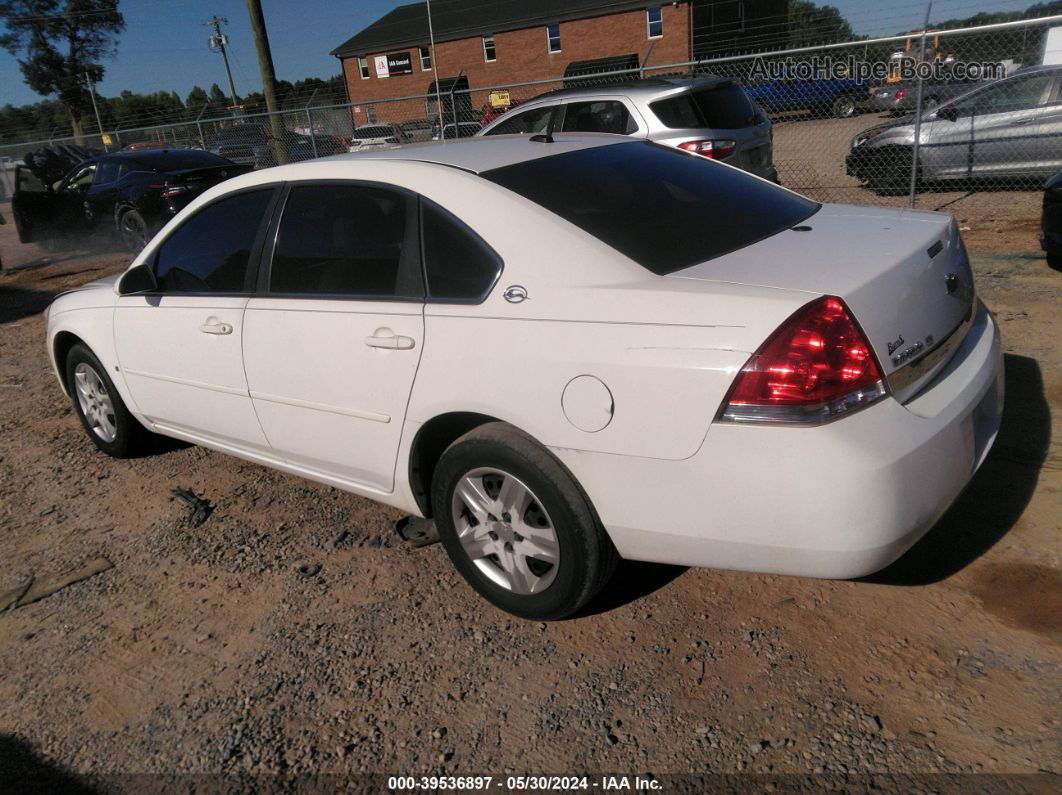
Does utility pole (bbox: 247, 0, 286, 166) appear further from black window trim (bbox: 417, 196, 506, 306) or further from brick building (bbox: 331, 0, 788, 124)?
brick building (bbox: 331, 0, 788, 124)

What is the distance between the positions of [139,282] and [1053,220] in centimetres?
594

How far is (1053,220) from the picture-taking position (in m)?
5.83

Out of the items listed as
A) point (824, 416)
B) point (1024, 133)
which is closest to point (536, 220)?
point (824, 416)

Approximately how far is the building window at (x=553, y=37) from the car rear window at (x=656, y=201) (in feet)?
134

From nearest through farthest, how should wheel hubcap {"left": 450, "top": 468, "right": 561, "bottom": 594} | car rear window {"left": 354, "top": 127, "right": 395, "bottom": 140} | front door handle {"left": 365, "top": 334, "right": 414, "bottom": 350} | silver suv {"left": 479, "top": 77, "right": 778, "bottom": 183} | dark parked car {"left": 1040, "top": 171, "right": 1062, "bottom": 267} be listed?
wheel hubcap {"left": 450, "top": 468, "right": 561, "bottom": 594}
front door handle {"left": 365, "top": 334, "right": 414, "bottom": 350}
dark parked car {"left": 1040, "top": 171, "right": 1062, "bottom": 267}
silver suv {"left": 479, "top": 77, "right": 778, "bottom": 183}
car rear window {"left": 354, "top": 127, "right": 395, "bottom": 140}

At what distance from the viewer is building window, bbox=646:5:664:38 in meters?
36.9

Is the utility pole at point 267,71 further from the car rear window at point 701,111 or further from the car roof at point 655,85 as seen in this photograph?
the car rear window at point 701,111

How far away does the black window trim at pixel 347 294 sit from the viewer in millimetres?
3006

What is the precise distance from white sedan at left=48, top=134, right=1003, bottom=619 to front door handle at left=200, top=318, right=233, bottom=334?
0.02 metres

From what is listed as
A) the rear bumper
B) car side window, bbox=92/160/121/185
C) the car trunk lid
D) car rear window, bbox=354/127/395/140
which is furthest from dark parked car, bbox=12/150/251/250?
the rear bumper

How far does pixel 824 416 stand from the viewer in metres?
2.21

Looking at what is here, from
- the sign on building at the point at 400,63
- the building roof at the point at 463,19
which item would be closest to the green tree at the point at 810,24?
the building roof at the point at 463,19

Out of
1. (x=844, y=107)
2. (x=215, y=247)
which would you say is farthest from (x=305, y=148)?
(x=215, y=247)

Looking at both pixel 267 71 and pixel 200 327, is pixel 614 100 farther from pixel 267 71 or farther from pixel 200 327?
pixel 267 71
